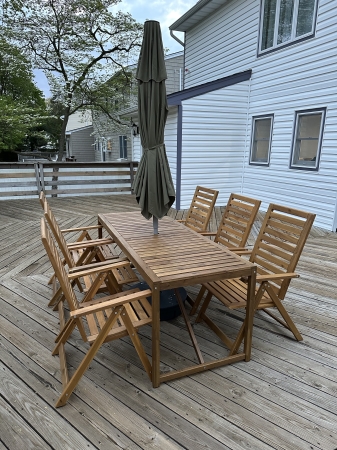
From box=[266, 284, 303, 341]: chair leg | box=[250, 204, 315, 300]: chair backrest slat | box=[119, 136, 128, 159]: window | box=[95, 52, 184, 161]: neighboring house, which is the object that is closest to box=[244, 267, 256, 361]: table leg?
box=[266, 284, 303, 341]: chair leg

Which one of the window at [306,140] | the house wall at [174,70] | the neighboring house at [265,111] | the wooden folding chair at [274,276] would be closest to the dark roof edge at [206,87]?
the neighboring house at [265,111]

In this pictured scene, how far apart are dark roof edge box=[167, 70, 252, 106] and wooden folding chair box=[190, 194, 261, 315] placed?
437 cm

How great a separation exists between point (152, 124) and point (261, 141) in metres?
5.72

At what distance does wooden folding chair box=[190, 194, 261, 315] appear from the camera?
2.83m

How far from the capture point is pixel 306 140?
629 cm

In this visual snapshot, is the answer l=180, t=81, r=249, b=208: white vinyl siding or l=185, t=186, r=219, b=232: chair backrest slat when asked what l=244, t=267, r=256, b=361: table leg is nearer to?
l=185, t=186, r=219, b=232: chair backrest slat

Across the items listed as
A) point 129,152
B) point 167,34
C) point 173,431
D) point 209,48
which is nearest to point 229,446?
point 173,431

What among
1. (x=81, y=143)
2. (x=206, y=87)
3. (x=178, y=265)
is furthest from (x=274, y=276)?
(x=81, y=143)

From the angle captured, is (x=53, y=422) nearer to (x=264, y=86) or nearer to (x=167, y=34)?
(x=264, y=86)

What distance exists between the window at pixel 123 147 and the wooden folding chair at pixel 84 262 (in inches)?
528

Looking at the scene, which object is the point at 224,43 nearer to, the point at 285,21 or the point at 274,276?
the point at 285,21

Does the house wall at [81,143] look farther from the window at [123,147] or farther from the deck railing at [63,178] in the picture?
the deck railing at [63,178]

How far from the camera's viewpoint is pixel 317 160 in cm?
589

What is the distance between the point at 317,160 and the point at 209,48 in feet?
17.3
